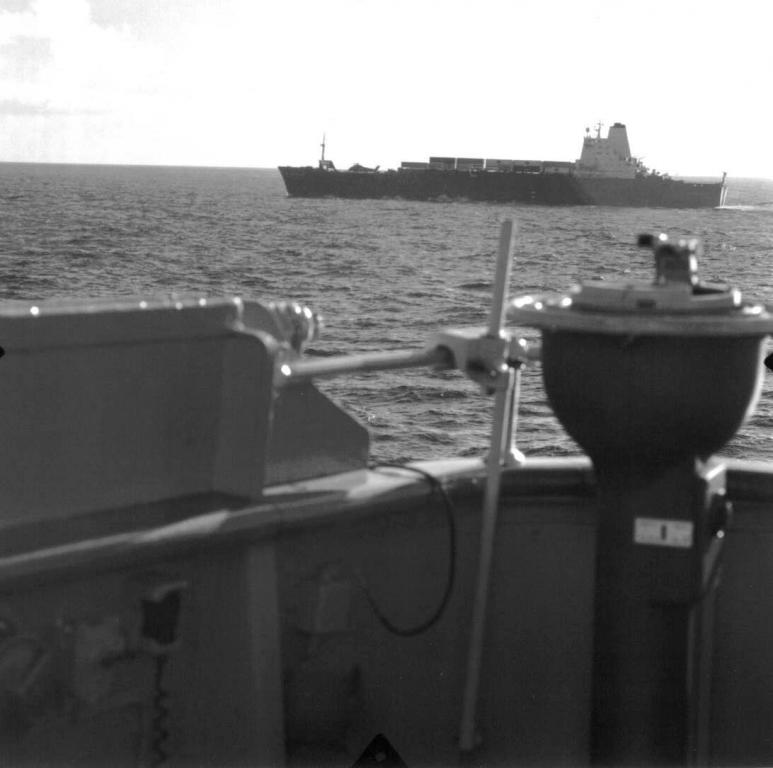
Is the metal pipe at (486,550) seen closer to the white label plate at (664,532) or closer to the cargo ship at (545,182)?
the white label plate at (664,532)

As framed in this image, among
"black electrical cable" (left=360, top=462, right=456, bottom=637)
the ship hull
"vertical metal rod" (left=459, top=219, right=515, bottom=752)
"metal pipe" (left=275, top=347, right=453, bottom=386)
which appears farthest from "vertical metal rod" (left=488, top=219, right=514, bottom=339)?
the ship hull

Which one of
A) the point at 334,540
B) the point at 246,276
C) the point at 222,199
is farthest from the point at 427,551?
the point at 222,199

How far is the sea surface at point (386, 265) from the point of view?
1591cm

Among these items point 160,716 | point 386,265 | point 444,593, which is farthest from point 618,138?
point 160,716

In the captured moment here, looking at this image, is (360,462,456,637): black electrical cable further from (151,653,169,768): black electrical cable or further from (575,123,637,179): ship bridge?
(575,123,637,179): ship bridge

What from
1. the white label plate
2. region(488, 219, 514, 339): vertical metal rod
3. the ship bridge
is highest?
the ship bridge

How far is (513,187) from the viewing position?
94.6 metres

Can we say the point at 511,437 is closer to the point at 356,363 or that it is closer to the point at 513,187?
the point at 356,363

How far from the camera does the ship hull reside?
307 feet

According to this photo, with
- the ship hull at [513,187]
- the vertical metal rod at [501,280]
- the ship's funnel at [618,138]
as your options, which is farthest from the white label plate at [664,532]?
the ship's funnel at [618,138]

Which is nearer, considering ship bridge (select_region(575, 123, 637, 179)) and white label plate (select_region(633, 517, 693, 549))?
white label plate (select_region(633, 517, 693, 549))

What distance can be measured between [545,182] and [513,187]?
2.34 meters

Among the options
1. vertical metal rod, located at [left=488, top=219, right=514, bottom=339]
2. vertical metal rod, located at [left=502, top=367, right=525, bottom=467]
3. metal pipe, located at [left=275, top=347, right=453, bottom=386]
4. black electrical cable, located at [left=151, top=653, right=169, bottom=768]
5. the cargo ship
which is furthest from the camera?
the cargo ship

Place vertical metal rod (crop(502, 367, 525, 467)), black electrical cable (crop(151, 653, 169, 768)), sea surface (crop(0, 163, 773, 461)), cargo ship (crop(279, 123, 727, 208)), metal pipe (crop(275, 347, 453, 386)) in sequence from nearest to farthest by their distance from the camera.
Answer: black electrical cable (crop(151, 653, 169, 768))
metal pipe (crop(275, 347, 453, 386))
vertical metal rod (crop(502, 367, 525, 467))
sea surface (crop(0, 163, 773, 461))
cargo ship (crop(279, 123, 727, 208))
